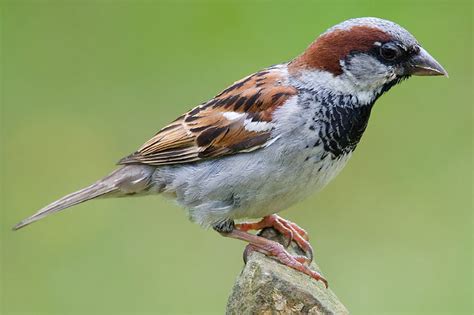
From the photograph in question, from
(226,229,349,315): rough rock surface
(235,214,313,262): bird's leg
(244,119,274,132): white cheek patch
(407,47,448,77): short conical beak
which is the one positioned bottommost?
(226,229,349,315): rough rock surface

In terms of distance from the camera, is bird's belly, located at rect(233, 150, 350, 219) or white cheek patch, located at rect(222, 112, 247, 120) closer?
bird's belly, located at rect(233, 150, 350, 219)

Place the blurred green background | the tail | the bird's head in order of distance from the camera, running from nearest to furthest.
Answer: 1. the bird's head
2. the tail
3. the blurred green background

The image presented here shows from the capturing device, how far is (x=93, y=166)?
776 cm

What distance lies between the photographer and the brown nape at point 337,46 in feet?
13.6

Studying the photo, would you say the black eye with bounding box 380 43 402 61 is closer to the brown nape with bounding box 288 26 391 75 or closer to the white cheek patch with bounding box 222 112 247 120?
the brown nape with bounding box 288 26 391 75

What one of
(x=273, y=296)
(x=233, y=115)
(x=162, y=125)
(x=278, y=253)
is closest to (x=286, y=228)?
(x=278, y=253)

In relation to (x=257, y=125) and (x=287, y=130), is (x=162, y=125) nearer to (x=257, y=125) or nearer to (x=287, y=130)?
(x=257, y=125)

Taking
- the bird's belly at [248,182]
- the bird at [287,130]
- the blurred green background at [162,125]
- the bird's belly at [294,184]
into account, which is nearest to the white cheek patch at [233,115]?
the bird at [287,130]

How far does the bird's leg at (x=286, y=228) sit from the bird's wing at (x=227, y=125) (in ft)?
1.14

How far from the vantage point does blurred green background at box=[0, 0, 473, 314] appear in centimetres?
644

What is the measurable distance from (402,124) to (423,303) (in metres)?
2.12

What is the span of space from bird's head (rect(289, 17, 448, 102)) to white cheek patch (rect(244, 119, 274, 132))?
0.29m

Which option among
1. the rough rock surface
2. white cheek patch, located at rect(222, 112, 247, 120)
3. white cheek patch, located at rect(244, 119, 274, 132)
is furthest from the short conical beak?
the rough rock surface

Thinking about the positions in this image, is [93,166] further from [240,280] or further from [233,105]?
→ [240,280]
